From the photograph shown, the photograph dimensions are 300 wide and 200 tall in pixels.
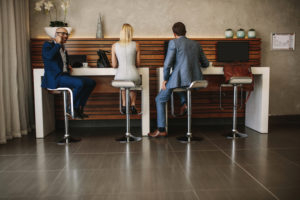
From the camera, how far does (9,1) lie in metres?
3.65

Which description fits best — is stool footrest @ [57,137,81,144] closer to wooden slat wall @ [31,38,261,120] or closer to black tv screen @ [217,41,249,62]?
wooden slat wall @ [31,38,261,120]

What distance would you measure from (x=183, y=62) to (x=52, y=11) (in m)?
2.70

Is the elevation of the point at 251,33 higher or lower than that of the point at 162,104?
higher

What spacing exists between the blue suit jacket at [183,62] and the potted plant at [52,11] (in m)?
2.15

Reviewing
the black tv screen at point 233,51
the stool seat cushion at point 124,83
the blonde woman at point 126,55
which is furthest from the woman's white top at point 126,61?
the black tv screen at point 233,51

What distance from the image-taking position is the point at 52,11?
4621 mm

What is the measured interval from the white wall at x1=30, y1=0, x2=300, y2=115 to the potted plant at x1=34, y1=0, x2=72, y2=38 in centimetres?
10

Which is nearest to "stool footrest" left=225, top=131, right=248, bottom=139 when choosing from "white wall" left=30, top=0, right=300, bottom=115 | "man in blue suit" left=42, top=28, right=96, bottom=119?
"white wall" left=30, top=0, right=300, bottom=115

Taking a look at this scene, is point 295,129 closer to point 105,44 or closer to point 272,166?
point 272,166

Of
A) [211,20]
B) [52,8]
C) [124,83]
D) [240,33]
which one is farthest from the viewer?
[211,20]

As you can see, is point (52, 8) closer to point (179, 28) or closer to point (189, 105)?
point (179, 28)

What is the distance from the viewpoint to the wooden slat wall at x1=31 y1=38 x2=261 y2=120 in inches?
179

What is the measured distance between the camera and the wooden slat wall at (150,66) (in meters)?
4.54

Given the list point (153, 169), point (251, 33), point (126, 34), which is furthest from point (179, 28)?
point (251, 33)
